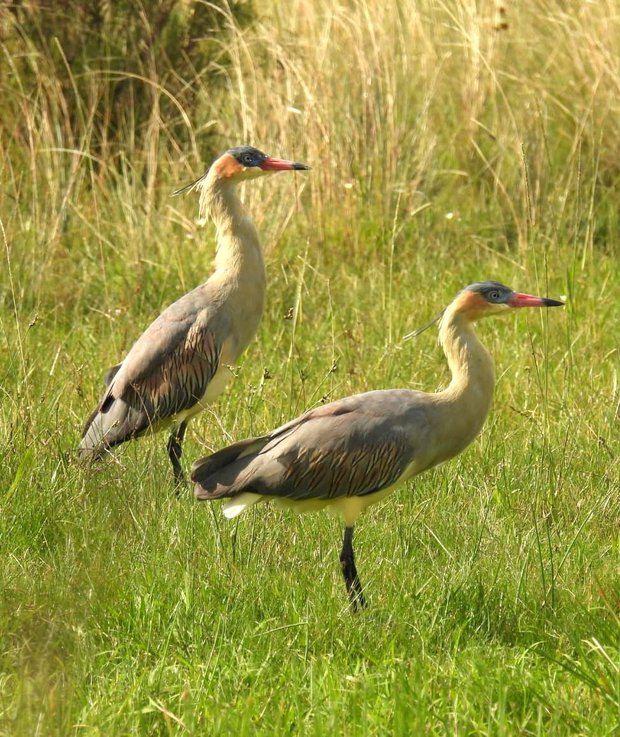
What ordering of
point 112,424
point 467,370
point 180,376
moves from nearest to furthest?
point 467,370 < point 112,424 < point 180,376

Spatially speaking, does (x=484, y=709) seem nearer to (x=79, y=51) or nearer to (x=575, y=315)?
(x=575, y=315)

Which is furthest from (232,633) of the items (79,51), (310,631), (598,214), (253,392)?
(79,51)

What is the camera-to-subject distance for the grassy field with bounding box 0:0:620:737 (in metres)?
3.71

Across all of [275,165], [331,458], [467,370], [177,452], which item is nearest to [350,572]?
[331,458]

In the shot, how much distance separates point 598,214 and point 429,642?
16.2ft

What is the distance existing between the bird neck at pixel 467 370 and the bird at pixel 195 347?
1277mm

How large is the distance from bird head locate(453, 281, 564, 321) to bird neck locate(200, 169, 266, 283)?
1379 millimetres

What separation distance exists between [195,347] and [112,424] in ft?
1.63

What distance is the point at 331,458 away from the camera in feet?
15.2

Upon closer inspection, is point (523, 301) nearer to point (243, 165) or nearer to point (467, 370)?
point (467, 370)

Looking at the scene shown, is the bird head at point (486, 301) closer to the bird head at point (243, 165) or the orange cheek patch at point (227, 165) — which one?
the bird head at point (243, 165)

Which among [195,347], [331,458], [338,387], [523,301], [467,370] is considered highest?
[523,301]

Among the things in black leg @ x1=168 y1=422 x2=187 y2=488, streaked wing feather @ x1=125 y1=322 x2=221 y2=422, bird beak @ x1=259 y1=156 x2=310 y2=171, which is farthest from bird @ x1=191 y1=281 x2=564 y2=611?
bird beak @ x1=259 y1=156 x2=310 y2=171

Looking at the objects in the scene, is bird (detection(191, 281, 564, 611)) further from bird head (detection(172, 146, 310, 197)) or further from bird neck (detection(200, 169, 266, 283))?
bird head (detection(172, 146, 310, 197))
